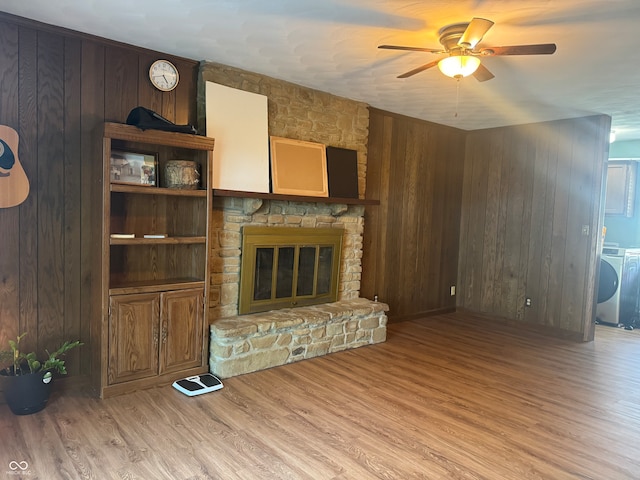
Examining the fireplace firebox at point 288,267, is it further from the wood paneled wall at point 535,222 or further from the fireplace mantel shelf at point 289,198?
the wood paneled wall at point 535,222

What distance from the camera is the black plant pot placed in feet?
8.85

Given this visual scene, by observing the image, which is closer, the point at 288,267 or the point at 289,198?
the point at 289,198

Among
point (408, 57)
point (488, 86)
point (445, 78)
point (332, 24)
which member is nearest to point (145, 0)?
point (332, 24)

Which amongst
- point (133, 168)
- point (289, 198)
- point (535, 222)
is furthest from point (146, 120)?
point (535, 222)

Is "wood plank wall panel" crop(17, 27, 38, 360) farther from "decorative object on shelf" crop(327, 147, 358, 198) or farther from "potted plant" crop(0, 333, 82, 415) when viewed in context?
"decorative object on shelf" crop(327, 147, 358, 198)

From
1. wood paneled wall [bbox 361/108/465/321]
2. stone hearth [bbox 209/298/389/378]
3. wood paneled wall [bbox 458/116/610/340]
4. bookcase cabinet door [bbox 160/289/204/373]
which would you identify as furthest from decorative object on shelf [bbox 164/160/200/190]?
wood paneled wall [bbox 458/116/610/340]

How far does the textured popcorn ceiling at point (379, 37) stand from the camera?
2.52m

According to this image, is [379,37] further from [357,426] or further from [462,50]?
[357,426]

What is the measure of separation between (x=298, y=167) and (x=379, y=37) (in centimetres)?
151

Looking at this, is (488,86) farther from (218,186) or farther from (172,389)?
(172,389)

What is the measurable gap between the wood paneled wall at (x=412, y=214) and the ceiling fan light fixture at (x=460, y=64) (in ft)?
6.97

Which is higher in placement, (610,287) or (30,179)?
(30,179)

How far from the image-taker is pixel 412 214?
217 inches

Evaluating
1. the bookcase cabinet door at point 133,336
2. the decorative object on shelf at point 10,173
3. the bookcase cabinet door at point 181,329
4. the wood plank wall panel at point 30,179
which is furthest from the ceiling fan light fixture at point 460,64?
the decorative object on shelf at point 10,173
